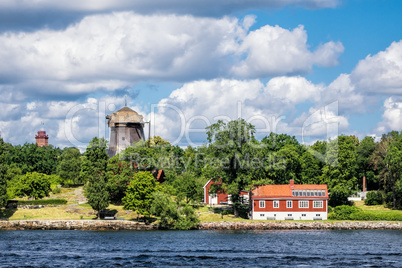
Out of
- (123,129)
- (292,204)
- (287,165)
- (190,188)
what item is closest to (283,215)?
(292,204)

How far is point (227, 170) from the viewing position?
85.6m

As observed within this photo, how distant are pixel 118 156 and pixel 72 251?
47175 mm

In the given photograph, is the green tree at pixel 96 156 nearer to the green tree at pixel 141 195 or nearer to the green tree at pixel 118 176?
the green tree at pixel 118 176

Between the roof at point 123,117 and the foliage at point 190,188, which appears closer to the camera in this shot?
the foliage at point 190,188

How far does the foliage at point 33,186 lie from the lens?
92938 millimetres

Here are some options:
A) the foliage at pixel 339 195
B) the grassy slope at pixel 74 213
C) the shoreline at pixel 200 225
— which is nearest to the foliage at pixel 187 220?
the shoreline at pixel 200 225

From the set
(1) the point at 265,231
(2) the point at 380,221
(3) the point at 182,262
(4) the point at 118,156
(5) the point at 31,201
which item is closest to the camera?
(3) the point at 182,262

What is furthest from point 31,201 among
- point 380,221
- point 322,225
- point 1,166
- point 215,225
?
point 380,221

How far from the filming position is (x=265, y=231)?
7419 cm

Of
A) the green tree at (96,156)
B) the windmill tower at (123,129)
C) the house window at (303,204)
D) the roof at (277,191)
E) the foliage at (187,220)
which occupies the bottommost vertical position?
the foliage at (187,220)

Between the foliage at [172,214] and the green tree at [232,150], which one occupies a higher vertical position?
the green tree at [232,150]

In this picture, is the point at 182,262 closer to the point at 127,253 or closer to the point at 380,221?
the point at 127,253

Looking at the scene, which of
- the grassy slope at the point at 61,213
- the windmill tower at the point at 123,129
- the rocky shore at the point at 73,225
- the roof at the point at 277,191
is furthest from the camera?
the windmill tower at the point at 123,129

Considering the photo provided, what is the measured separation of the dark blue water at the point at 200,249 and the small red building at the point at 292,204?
10.7 metres
